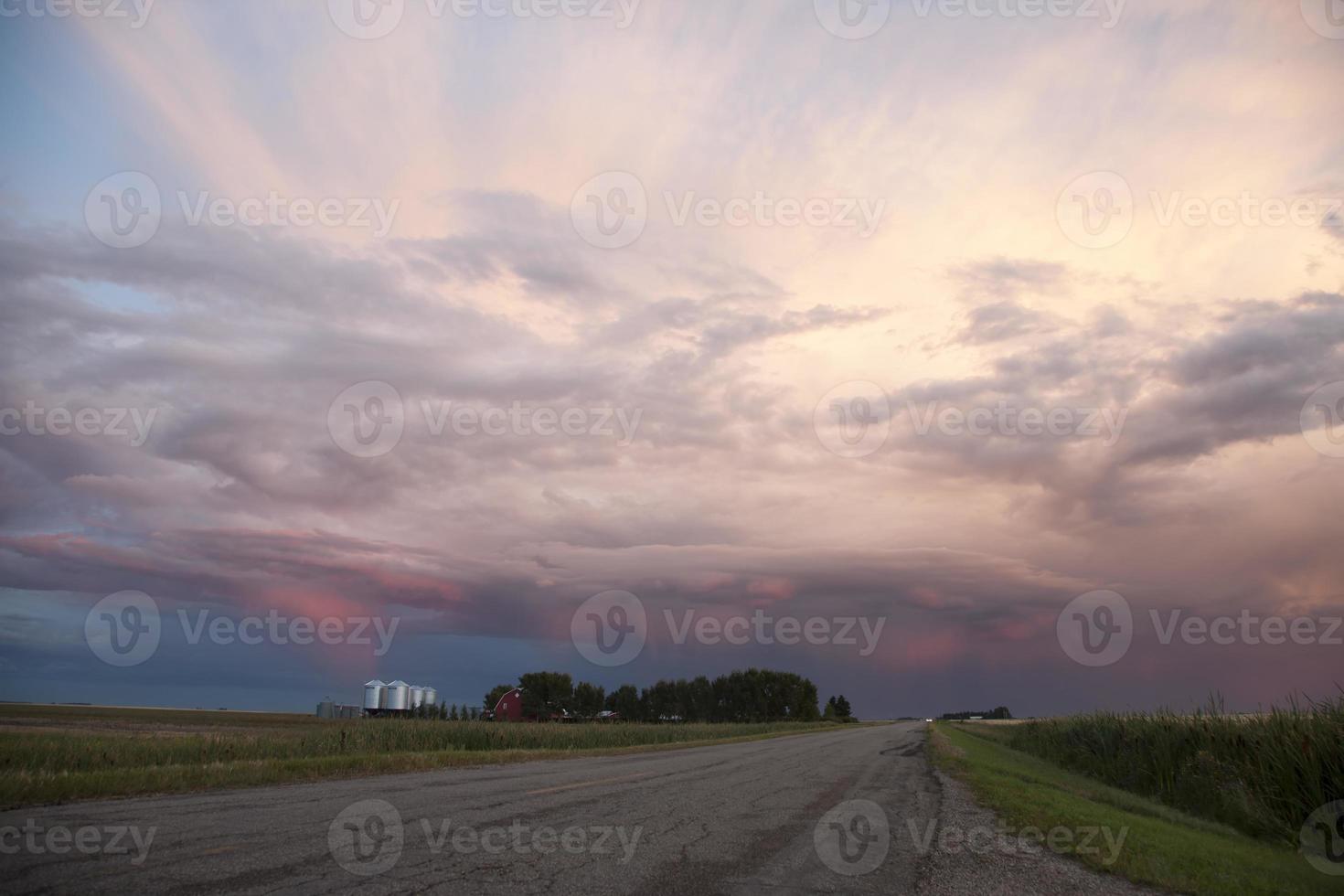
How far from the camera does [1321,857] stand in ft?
42.7

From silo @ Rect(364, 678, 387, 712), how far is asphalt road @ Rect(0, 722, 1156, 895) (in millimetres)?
76324

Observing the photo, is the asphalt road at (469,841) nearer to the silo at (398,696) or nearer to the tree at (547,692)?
the silo at (398,696)

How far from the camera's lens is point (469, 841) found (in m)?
8.75

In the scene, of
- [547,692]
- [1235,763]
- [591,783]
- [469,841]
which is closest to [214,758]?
[591,783]

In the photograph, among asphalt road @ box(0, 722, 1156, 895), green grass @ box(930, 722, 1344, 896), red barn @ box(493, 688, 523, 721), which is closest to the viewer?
asphalt road @ box(0, 722, 1156, 895)

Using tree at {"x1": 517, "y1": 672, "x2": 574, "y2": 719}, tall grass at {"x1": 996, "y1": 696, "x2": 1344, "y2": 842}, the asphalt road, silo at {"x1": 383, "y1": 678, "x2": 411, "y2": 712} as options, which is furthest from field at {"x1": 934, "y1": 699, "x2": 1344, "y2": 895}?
tree at {"x1": 517, "y1": 672, "x2": 574, "y2": 719}

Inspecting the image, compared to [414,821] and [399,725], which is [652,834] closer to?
[414,821]

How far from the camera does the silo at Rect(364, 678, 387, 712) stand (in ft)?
274

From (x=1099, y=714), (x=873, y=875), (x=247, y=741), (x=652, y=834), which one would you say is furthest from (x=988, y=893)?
(x=1099, y=714)

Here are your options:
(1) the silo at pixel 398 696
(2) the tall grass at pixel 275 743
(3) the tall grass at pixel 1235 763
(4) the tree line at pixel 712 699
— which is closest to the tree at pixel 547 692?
(4) the tree line at pixel 712 699

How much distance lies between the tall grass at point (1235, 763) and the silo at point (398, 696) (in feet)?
238

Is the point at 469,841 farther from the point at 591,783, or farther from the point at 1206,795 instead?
the point at 1206,795

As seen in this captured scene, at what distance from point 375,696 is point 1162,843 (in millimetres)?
85786

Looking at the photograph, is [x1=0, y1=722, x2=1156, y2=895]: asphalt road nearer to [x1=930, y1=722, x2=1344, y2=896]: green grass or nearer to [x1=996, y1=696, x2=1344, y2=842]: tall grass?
[x1=930, y1=722, x2=1344, y2=896]: green grass
